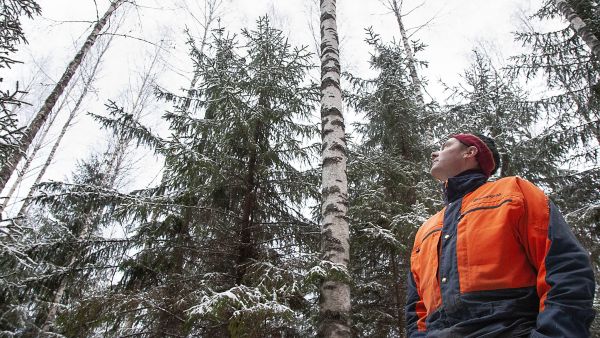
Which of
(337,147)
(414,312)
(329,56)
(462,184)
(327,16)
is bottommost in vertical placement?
(414,312)

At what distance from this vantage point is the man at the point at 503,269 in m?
1.47

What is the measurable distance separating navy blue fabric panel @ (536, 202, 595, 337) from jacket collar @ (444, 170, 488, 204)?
64cm

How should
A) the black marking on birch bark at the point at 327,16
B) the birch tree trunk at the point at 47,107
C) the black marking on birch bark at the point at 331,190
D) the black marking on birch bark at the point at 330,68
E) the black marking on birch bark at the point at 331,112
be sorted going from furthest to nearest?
1. the black marking on birch bark at the point at 327,16
2. the black marking on birch bark at the point at 330,68
3. the birch tree trunk at the point at 47,107
4. the black marking on birch bark at the point at 331,112
5. the black marking on birch bark at the point at 331,190

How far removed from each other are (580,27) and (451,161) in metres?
9.58

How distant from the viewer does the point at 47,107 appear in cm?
675

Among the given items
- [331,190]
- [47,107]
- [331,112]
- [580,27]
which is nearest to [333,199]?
[331,190]

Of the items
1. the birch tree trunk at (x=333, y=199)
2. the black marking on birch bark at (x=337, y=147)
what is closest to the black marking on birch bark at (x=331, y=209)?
the birch tree trunk at (x=333, y=199)

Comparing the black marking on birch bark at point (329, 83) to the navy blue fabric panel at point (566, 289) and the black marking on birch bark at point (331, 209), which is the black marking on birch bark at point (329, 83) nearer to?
the black marking on birch bark at point (331, 209)

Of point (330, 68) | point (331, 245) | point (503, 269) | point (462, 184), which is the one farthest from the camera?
point (330, 68)

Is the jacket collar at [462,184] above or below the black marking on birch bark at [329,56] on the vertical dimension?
below

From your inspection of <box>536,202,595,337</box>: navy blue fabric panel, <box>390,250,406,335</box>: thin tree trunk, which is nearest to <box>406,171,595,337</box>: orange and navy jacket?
<box>536,202,595,337</box>: navy blue fabric panel

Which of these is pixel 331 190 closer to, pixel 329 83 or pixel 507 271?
pixel 329 83

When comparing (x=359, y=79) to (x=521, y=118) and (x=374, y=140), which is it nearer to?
(x=374, y=140)

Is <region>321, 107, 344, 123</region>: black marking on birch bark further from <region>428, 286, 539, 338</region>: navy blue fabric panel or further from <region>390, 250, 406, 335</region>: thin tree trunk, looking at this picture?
<region>428, 286, 539, 338</region>: navy blue fabric panel
